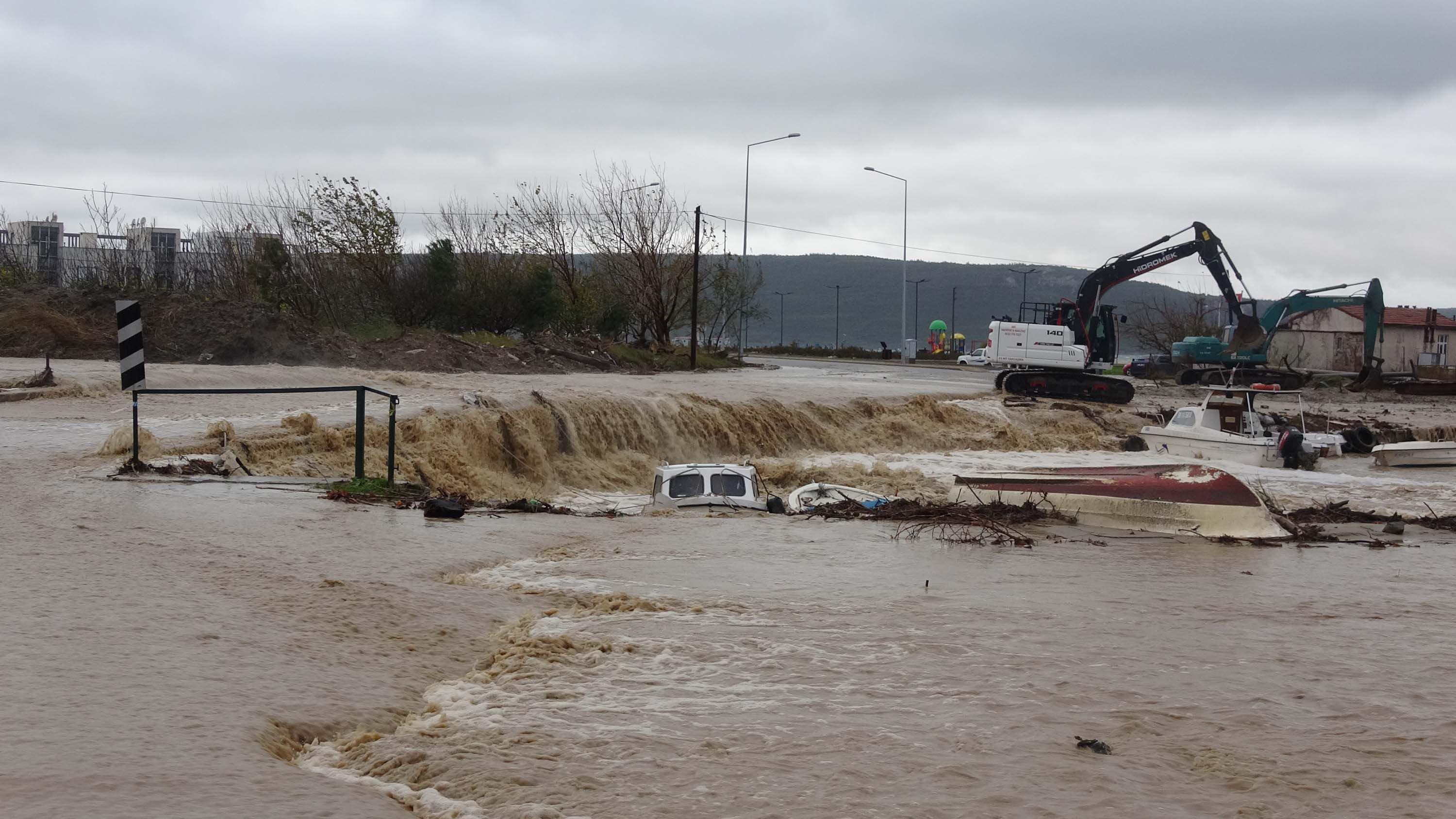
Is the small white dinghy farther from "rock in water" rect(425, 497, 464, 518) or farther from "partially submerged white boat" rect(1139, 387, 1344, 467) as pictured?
"rock in water" rect(425, 497, 464, 518)

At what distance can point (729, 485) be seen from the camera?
17219mm

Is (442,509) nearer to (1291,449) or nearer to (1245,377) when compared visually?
(1291,449)

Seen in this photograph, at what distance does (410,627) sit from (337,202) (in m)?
43.2

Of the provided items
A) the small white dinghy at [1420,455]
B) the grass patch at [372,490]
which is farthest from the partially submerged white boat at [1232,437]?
the grass patch at [372,490]

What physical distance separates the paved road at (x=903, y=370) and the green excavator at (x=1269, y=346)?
329 inches

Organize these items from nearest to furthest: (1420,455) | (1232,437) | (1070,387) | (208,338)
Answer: (1232,437), (1420,455), (208,338), (1070,387)

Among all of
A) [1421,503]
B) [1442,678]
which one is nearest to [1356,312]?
[1421,503]

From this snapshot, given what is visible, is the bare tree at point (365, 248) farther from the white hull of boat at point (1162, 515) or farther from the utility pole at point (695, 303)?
the white hull of boat at point (1162, 515)

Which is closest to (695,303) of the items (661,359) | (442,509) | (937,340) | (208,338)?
(661,359)

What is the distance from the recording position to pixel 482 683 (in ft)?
22.7

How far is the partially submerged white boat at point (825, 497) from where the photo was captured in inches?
664

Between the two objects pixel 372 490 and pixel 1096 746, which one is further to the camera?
pixel 372 490

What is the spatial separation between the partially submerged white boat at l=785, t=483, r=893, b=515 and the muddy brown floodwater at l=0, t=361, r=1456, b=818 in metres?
3.69

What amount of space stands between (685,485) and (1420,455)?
1901 cm
